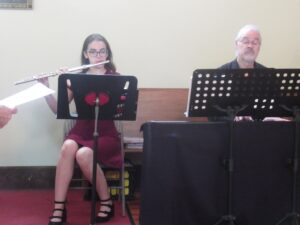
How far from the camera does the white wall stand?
3377 mm

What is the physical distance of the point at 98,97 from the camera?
234 cm

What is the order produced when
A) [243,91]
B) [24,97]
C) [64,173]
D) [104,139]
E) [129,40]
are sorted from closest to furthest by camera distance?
1. [24,97]
2. [243,91]
3. [64,173]
4. [104,139]
5. [129,40]

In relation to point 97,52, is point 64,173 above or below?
below

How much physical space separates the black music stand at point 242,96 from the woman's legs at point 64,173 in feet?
3.09

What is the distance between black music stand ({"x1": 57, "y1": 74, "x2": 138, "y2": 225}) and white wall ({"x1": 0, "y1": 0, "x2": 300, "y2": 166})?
1.13m

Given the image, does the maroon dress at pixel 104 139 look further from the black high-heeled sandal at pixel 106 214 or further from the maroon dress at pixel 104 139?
the black high-heeled sandal at pixel 106 214

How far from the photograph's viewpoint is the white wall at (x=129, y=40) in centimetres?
338

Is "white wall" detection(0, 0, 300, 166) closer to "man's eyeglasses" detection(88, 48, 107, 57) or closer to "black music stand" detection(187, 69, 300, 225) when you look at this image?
"man's eyeglasses" detection(88, 48, 107, 57)

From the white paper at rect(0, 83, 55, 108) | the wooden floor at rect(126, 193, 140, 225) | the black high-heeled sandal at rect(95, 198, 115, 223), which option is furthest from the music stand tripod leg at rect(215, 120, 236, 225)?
→ the white paper at rect(0, 83, 55, 108)

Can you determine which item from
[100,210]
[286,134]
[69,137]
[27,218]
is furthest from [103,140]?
[286,134]

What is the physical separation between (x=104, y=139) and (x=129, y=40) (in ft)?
3.26

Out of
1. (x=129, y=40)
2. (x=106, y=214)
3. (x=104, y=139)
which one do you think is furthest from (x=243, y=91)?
(x=129, y=40)

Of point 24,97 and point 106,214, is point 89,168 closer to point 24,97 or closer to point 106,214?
point 106,214

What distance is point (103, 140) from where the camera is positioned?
2.88 m
